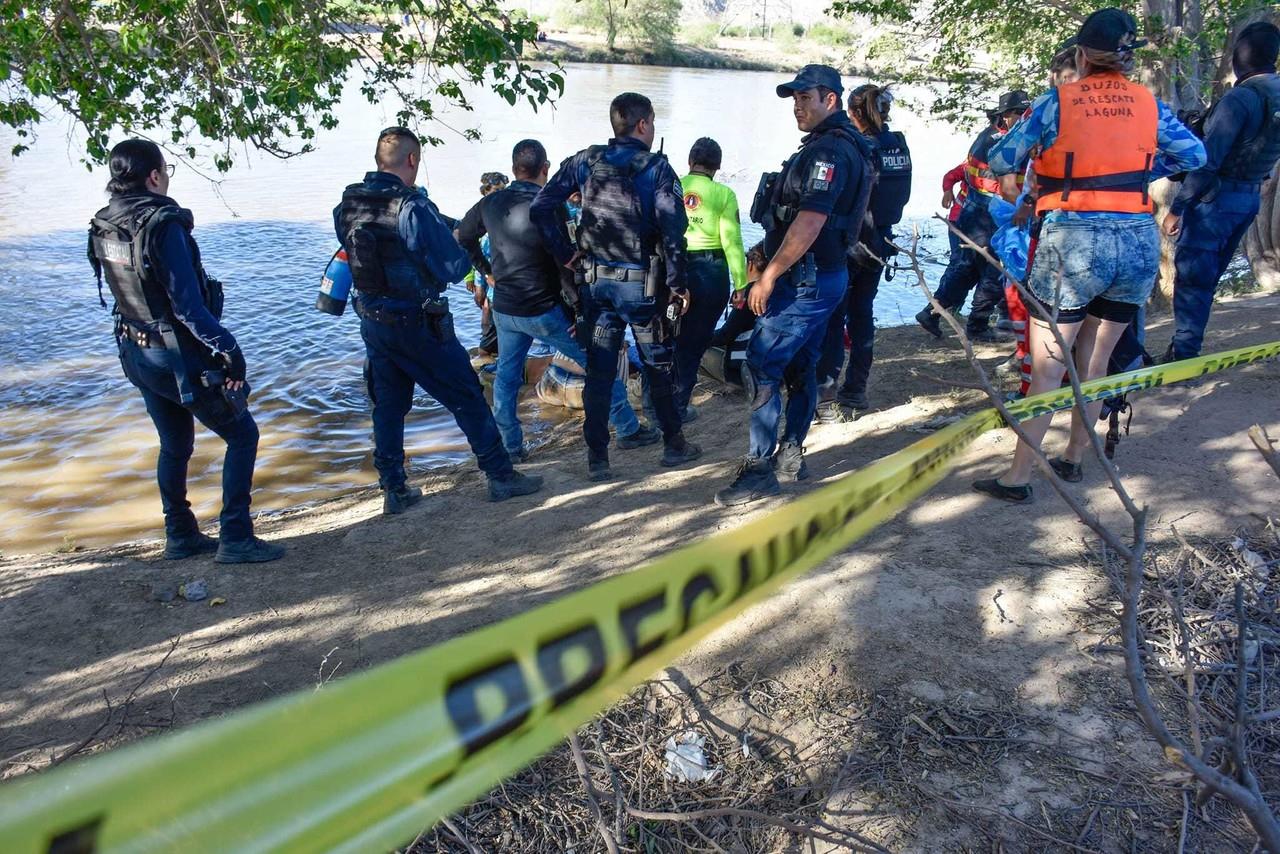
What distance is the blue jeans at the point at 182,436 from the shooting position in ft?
12.7

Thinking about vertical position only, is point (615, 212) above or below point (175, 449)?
above

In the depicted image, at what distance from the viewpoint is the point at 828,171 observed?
383cm

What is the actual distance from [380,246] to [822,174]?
6.97 feet

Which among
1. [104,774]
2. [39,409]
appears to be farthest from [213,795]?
[39,409]

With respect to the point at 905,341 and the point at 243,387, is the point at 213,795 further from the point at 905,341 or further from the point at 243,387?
the point at 905,341

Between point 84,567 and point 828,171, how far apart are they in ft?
13.5

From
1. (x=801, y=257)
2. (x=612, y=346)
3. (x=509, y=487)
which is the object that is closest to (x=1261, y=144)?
(x=801, y=257)

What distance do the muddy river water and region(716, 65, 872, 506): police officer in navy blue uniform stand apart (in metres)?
3.17

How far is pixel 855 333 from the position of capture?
5.76 metres

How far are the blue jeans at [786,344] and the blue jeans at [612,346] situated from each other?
2.27ft

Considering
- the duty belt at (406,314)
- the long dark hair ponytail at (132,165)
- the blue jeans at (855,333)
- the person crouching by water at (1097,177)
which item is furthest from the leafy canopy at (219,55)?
the person crouching by water at (1097,177)

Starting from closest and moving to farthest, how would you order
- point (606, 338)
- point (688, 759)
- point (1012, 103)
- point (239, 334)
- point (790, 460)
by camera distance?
point (688, 759) < point (790, 460) < point (606, 338) < point (1012, 103) < point (239, 334)

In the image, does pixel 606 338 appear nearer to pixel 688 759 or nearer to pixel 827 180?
pixel 827 180

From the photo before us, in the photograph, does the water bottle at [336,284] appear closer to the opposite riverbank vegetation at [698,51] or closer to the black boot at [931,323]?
the black boot at [931,323]
